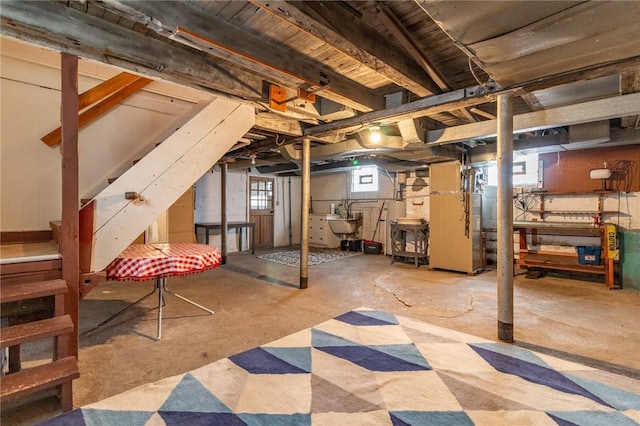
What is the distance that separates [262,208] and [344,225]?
2484 mm

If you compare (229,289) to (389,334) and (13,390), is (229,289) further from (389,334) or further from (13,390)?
(13,390)

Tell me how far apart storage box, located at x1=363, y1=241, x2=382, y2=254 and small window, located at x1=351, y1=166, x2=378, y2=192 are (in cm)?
145

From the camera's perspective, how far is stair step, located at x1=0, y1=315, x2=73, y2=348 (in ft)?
5.09

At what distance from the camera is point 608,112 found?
3002mm

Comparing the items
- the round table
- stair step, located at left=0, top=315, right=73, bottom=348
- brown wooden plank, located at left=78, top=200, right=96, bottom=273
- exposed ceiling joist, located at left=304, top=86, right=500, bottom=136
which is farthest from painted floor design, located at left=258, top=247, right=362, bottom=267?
stair step, located at left=0, top=315, right=73, bottom=348

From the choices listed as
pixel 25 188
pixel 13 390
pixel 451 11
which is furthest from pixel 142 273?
pixel 451 11

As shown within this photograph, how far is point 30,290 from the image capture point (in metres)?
1.70

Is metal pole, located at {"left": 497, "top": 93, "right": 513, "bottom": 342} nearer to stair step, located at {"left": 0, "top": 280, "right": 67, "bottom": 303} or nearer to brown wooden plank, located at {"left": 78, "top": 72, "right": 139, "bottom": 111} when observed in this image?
stair step, located at {"left": 0, "top": 280, "right": 67, "bottom": 303}

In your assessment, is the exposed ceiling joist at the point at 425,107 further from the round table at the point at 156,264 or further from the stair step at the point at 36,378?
the stair step at the point at 36,378

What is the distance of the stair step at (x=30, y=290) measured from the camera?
1614 millimetres

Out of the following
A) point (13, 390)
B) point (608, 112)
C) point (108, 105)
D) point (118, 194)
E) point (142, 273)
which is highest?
point (108, 105)

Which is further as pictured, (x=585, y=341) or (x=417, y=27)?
(x=585, y=341)

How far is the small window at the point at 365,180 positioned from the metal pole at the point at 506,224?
5.42m

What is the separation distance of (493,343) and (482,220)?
394 centimetres
